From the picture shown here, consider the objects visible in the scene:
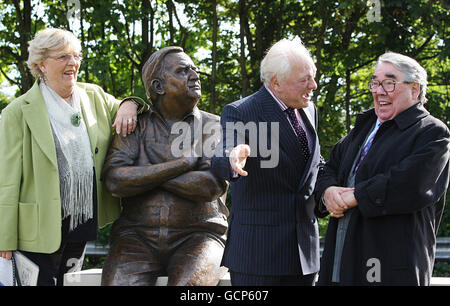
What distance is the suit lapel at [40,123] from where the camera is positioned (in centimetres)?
371

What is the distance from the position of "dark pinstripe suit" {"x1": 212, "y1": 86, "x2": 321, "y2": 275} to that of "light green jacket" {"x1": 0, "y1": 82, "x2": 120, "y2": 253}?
1.14 meters

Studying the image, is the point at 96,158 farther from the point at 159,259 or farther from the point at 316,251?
the point at 316,251

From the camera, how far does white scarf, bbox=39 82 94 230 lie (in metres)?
3.75

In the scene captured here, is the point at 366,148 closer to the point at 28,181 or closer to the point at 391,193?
the point at 391,193

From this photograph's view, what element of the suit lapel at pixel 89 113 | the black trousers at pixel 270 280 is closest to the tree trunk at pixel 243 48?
the suit lapel at pixel 89 113

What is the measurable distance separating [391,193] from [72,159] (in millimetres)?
1984

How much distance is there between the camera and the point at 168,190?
12.7ft

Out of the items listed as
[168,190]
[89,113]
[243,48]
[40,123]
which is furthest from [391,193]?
[243,48]

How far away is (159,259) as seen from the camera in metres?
3.88

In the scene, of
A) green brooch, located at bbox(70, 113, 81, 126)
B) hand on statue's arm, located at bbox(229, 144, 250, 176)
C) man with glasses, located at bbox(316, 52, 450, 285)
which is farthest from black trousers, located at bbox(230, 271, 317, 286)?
green brooch, located at bbox(70, 113, 81, 126)

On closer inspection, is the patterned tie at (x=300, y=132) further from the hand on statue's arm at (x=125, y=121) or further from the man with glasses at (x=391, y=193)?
the hand on statue's arm at (x=125, y=121)

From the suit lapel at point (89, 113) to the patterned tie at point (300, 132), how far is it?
1.35 meters

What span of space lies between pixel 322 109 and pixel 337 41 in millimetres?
1162
